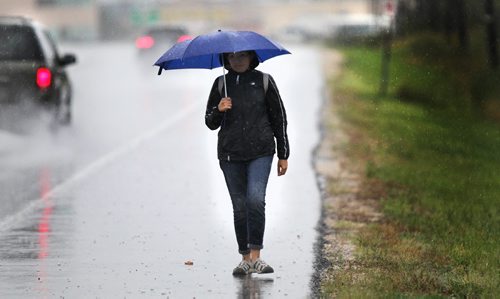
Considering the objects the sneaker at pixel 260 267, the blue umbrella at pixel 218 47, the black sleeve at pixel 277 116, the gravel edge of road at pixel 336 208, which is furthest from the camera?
the gravel edge of road at pixel 336 208

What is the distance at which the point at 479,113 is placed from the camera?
25.5m

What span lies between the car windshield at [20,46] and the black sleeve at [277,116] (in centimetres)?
1165

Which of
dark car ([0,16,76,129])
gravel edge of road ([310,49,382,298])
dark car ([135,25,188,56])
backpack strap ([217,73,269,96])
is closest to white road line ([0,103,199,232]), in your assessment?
dark car ([0,16,76,129])

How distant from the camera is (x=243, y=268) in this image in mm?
9766

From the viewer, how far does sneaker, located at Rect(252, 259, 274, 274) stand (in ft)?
32.0

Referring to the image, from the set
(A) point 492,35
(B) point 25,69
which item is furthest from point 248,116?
(A) point 492,35

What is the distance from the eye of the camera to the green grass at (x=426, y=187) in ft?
31.4

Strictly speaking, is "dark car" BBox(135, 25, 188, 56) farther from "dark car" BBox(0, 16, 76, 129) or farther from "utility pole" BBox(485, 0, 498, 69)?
"dark car" BBox(0, 16, 76, 129)

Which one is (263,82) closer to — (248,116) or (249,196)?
(248,116)

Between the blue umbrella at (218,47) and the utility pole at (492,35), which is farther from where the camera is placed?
the utility pole at (492,35)

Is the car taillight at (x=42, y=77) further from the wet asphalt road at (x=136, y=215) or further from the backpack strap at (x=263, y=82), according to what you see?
the backpack strap at (x=263, y=82)

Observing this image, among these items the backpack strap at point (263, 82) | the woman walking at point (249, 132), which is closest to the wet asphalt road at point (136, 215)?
the woman walking at point (249, 132)

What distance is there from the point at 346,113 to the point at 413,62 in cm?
170

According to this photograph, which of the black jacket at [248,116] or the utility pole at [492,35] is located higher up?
the black jacket at [248,116]
